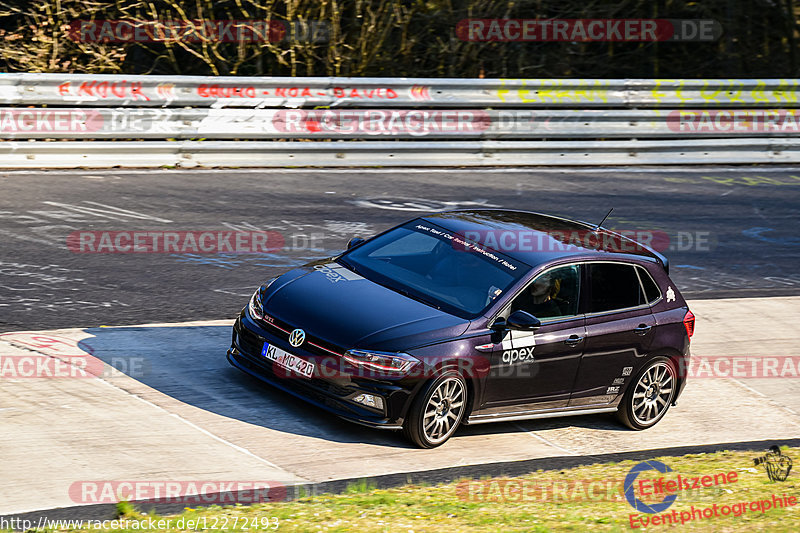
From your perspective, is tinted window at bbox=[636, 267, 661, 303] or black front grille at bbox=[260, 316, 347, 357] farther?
tinted window at bbox=[636, 267, 661, 303]

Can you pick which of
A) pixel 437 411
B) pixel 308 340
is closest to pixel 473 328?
pixel 437 411

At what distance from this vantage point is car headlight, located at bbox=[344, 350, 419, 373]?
7.12m

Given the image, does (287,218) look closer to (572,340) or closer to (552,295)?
(552,295)

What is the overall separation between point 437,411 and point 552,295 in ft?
4.35

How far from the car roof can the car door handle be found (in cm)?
61

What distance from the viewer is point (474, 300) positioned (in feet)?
25.2

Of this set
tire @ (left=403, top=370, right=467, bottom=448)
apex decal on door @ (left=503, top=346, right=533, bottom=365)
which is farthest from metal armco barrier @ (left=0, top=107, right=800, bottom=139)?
tire @ (left=403, top=370, right=467, bottom=448)

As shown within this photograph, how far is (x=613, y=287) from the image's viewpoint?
8258 mm

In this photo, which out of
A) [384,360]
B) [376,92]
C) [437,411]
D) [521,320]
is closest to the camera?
[384,360]

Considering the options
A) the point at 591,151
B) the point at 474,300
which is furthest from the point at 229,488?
the point at 591,151

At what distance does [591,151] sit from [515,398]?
10249 mm

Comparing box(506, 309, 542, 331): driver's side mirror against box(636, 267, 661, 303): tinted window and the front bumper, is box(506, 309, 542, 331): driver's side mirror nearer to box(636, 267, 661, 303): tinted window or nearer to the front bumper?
the front bumper

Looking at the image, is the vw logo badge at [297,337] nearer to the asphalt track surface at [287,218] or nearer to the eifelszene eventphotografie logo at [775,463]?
the asphalt track surface at [287,218]

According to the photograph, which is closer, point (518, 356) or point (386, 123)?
point (518, 356)
